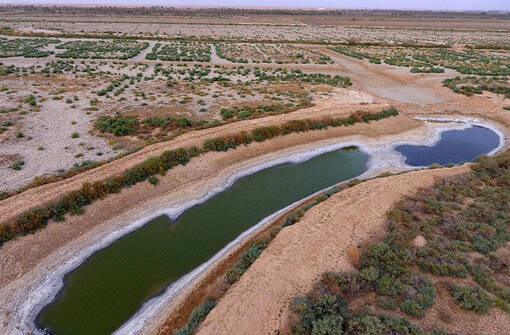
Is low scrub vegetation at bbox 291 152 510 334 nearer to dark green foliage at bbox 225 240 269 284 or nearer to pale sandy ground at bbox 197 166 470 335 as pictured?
pale sandy ground at bbox 197 166 470 335

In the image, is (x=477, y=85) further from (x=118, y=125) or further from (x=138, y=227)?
(x=138, y=227)

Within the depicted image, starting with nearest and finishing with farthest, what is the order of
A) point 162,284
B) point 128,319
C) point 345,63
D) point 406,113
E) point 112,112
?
point 128,319 → point 162,284 → point 112,112 → point 406,113 → point 345,63

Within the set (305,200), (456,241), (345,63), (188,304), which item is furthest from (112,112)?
(345,63)

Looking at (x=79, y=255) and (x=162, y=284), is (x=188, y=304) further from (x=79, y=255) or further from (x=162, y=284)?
(x=79, y=255)

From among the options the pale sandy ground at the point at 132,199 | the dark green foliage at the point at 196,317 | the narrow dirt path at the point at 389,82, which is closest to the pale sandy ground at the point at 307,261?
the pale sandy ground at the point at 132,199

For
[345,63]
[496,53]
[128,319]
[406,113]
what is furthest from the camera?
[496,53]

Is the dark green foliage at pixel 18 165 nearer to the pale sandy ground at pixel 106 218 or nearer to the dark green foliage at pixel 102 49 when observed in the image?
the pale sandy ground at pixel 106 218
